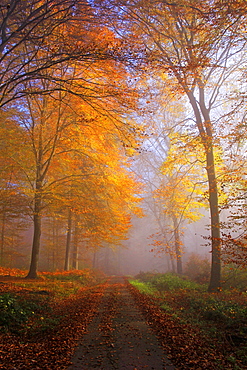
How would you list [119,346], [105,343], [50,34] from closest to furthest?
[119,346] < [105,343] < [50,34]

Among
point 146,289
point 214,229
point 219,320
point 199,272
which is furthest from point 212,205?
point 199,272

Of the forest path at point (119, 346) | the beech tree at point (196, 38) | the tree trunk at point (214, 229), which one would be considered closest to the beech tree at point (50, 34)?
the beech tree at point (196, 38)

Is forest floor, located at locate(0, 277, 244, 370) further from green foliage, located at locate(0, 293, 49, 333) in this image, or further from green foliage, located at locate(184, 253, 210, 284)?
green foliage, located at locate(184, 253, 210, 284)

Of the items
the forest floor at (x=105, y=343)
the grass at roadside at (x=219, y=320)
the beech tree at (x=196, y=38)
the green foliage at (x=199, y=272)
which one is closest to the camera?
the forest floor at (x=105, y=343)

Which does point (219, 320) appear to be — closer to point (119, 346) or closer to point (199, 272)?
point (119, 346)

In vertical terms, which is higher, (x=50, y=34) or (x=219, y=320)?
(x=50, y=34)

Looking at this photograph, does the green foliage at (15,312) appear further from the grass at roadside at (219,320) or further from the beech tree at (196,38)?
the beech tree at (196,38)

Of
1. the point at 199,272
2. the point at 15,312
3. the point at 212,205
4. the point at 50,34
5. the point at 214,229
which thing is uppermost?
the point at 50,34

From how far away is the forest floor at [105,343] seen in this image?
13.1 ft

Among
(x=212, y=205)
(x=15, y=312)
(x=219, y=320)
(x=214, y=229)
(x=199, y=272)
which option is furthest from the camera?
(x=199, y=272)

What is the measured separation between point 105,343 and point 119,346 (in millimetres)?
343

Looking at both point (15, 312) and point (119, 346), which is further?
point (15, 312)

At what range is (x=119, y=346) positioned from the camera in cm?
474

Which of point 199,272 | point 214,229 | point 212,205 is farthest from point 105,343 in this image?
point 199,272
